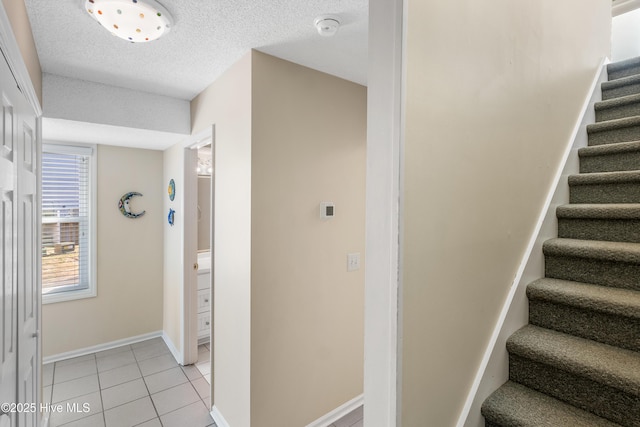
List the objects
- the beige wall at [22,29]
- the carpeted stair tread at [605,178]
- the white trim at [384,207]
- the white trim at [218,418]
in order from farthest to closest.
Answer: the white trim at [218,418] → the carpeted stair tread at [605,178] → the beige wall at [22,29] → the white trim at [384,207]

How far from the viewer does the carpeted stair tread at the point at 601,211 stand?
138cm

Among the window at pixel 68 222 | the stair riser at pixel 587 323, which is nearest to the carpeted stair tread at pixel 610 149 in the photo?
the stair riser at pixel 587 323

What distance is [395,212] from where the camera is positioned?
868 mm

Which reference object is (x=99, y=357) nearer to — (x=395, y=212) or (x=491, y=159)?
(x=395, y=212)

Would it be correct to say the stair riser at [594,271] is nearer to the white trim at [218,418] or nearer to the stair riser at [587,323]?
the stair riser at [587,323]

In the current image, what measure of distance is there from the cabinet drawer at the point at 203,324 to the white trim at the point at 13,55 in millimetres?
2543

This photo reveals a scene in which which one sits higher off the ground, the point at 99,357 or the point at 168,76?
the point at 168,76

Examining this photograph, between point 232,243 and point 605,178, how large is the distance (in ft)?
7.13

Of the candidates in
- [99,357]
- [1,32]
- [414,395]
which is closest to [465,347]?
[414,395]

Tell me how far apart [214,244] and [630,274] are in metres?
2.33

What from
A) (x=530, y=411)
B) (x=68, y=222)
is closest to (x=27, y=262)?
(x=68, y=222)

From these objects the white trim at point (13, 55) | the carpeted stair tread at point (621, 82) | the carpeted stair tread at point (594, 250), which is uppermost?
the carpeted stair tread at point (621, 82)

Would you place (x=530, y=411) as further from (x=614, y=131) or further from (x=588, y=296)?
(x=614, y=131)

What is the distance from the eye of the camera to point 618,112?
78.2 inches
